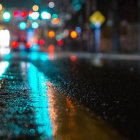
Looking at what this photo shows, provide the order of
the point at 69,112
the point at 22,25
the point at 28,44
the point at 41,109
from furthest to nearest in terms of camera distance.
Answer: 1. the point at 28,44
2. the point at 22,25
3. the point at 41,109
4. the point at 69,112

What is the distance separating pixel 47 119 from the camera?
6.55 m

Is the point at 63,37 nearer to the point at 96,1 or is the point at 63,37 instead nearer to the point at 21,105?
the point at 96,1

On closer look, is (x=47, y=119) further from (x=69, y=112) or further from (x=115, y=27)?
(x=115, y=27)

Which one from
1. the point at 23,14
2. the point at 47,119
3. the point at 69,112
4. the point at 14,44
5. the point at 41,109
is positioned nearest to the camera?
the point at 47,119

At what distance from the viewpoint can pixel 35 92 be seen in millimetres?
10117

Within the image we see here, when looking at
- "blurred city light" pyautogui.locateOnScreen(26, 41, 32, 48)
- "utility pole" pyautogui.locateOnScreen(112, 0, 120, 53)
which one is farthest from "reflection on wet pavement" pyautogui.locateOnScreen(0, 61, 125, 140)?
"utility pole" pyautogui.locateOnScreen(112, 0, 120, 53)

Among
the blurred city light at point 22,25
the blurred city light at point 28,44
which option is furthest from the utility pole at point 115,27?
the blurred city light at point 22,25

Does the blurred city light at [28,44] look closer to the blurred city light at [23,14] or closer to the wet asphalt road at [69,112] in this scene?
the blurred city light at [23,14]

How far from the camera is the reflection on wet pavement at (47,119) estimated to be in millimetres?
5434

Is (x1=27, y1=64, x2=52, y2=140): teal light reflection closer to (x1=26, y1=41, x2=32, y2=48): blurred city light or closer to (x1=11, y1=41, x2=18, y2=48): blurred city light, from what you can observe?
(x1=11, y1=41, x2=18, y2=48): blurred city light

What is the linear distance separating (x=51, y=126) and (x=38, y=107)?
5.92 ft

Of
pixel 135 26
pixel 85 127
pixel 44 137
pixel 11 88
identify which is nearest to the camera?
pixel 44 137

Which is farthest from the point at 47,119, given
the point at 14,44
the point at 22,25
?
the point at 14,44

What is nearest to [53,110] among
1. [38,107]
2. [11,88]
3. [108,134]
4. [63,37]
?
[38,107]
